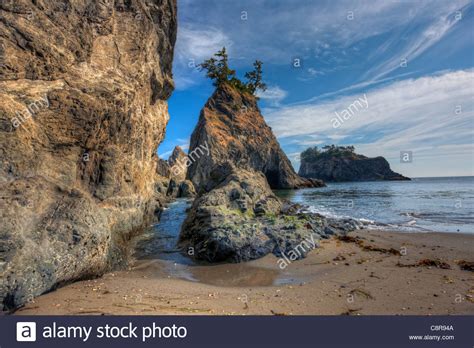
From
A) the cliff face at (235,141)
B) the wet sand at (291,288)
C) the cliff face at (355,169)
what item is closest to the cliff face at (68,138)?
the wet sand at (291,288)

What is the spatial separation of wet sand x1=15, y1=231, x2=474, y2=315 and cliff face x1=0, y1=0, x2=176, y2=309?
93 centimetres

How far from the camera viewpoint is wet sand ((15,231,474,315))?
5.35 m

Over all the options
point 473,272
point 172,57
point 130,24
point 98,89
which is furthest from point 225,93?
point 473,272

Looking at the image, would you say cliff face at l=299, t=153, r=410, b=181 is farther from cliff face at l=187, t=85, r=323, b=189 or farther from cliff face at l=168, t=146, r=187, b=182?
cliff face at l=168, t=146, r=187, b=182

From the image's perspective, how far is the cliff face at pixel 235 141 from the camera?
186 feet

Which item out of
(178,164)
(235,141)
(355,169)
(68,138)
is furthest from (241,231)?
(355,169)

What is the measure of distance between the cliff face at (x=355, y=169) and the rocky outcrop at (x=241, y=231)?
11725 centimetres

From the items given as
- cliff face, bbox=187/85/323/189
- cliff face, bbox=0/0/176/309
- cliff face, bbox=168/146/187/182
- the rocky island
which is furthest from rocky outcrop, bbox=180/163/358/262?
cliff face, bbox=168/146/187/182

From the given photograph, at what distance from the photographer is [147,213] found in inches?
621

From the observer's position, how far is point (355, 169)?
123562 millimetres

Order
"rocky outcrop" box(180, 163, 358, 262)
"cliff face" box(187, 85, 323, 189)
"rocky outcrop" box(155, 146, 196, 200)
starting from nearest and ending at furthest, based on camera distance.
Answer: "rocky outcrop" box(180, 163, 358, 262) < "rocky outcrop" box(155, 146, 196, 200) < "cliff face" box(187, 85, 323, 189)

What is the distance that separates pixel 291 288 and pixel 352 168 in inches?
5020

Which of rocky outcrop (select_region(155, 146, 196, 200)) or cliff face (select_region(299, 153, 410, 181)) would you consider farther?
cliff face (select_region(299, 153, 410, 181))

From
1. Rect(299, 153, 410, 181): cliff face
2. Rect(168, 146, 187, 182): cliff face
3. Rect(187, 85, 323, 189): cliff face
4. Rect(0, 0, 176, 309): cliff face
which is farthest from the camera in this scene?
Rect(299, 153, 410, 181): cliff face
